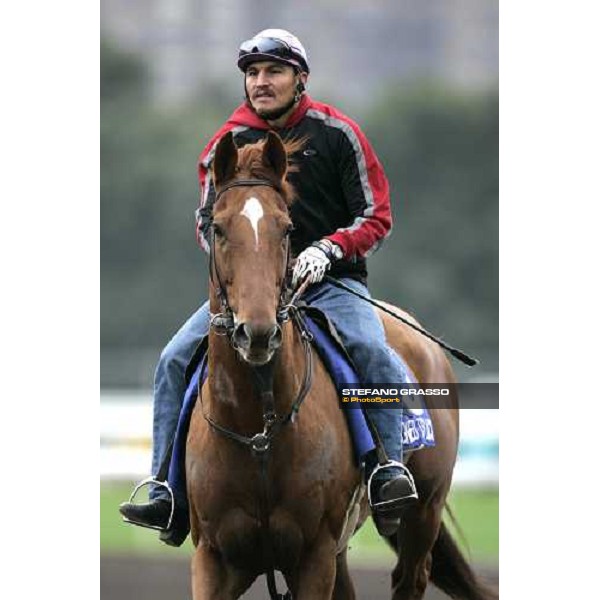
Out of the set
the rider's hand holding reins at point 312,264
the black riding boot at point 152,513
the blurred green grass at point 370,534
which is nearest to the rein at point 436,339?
the rider's hand holding reins at point 312,264

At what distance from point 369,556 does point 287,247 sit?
6933 millimetres

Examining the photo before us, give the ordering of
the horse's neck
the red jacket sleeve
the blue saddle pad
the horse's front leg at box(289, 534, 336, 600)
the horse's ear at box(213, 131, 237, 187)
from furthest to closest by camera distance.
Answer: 1. the red jacket sleeve
2. the blue saddle pad
3. the horse's front leg at box(289, 534, 336, 600)
4. the horse's neck
5. the horse's ear at box(213, 131, 237, 187)

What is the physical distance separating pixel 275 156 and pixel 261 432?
1030 mm

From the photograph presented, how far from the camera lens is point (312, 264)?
525 cm

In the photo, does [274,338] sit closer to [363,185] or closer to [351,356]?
[351,356]

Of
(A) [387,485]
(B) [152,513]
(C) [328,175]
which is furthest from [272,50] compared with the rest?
(B) [152,513]

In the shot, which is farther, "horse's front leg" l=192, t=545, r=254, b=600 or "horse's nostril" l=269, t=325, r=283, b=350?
"horse's front leg" l=192, t=545, r=254, b=600

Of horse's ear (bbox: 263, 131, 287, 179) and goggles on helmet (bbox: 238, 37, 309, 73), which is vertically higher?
goggles on helmet (bbox: 238, 37, 309, 73)

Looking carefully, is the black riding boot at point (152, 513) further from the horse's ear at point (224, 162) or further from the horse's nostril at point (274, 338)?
the horse's ear at point (224, 162)

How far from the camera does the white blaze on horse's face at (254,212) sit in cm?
473

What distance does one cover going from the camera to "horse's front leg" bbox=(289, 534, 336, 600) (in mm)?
5188

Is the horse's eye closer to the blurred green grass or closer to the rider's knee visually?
the rider's knee

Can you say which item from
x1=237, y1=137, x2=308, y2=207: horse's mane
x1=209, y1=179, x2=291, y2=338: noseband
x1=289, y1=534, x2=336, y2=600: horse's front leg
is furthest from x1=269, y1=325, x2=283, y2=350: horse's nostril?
x1=289, y1=534, x2=336, y2=600: horse's front leg
